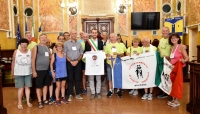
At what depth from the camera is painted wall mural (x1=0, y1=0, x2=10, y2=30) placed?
8125 millimetres

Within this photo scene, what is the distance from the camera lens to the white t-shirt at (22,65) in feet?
12.7

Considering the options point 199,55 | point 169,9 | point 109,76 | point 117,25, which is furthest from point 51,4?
point 199,55

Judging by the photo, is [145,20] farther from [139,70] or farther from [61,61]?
[61,61]

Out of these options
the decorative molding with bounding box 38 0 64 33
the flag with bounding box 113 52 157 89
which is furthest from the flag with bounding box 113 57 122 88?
the decorative molding with bounding box 38 0 64 33

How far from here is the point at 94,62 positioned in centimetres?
457

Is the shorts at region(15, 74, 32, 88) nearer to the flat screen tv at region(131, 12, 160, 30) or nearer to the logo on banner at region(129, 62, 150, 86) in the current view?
the logo on banner at region(129, 62, 150, 86)

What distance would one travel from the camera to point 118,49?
4.62 meters

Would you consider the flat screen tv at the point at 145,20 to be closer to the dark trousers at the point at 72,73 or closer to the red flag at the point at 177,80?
the dark trousers at the point at 72,73

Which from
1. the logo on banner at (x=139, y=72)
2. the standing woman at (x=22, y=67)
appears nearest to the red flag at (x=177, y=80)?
the logo on banner at (x=139, y=72)

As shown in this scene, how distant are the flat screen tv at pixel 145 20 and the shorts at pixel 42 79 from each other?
280 inches

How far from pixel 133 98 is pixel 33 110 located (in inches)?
93.4

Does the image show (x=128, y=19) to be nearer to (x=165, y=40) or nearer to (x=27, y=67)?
(x=165, y=40)

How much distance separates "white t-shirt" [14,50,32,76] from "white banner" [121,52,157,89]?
7.31 ft

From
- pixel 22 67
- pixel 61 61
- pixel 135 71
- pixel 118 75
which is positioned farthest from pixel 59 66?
pixel 135 71
